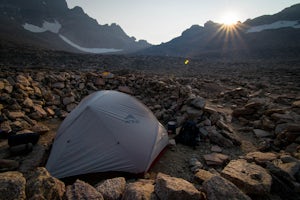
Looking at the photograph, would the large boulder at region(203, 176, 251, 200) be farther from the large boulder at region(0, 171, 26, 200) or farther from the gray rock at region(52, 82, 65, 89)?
the gray rock at region(52, 82, 65, 89)

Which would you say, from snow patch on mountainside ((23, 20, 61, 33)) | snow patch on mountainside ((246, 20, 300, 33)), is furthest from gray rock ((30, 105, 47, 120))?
snow patch on mountainside ((23, 20, 61, 33))

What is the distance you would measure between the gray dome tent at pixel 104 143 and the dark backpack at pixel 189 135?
91 cm

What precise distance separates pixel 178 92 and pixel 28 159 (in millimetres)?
5891

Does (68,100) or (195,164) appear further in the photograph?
(68,100)

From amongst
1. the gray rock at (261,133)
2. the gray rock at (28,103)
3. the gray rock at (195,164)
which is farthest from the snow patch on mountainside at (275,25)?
the gray rock at (28,103)

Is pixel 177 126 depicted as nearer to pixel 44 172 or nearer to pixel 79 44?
pixel 44 172

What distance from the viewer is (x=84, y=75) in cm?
945

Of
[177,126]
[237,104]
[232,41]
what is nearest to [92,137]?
[177,126]

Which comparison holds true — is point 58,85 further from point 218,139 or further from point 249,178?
point 249,178

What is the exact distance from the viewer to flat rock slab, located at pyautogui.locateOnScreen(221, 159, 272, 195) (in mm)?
2441

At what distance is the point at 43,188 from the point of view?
199 centimetres

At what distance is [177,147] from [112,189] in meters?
2.70

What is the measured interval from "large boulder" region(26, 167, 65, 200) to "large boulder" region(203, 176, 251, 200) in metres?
1.86

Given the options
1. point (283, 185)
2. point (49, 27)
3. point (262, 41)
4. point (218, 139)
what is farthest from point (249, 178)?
point (49, 27)
